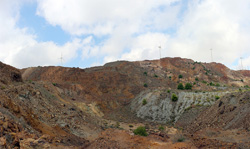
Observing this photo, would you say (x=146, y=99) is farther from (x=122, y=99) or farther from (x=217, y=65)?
(x=217, y=65)

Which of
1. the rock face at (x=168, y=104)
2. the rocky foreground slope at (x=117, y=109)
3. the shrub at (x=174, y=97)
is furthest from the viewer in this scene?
the shrub at (x=174, y=97)

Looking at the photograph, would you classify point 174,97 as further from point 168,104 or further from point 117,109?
point 117,109

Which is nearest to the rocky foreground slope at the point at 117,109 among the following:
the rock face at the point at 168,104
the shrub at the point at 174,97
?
the rock face at the point at 168,104

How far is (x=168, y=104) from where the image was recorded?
121ft

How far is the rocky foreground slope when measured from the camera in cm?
1420

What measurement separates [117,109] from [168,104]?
1300cm

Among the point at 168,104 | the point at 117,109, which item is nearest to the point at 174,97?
the point at 168,104

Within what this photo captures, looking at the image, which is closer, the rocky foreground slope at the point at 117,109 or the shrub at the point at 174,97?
the rocky foreground slope at the point at 117,109

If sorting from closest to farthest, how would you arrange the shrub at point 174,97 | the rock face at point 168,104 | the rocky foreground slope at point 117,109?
the rocky foreground slope at point 117,109, the rock face at point 168,104, the shrub at point 174,97

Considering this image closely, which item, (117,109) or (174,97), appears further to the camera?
(117,109)

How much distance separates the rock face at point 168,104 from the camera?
32594mm

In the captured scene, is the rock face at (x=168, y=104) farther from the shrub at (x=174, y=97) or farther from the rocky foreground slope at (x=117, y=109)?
the shrub at (x=174, y=97)

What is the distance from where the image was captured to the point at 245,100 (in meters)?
20.5

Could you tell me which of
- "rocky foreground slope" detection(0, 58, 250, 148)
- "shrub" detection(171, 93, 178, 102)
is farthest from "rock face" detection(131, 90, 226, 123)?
"shrub" detection(171, 93, 178, 102)
